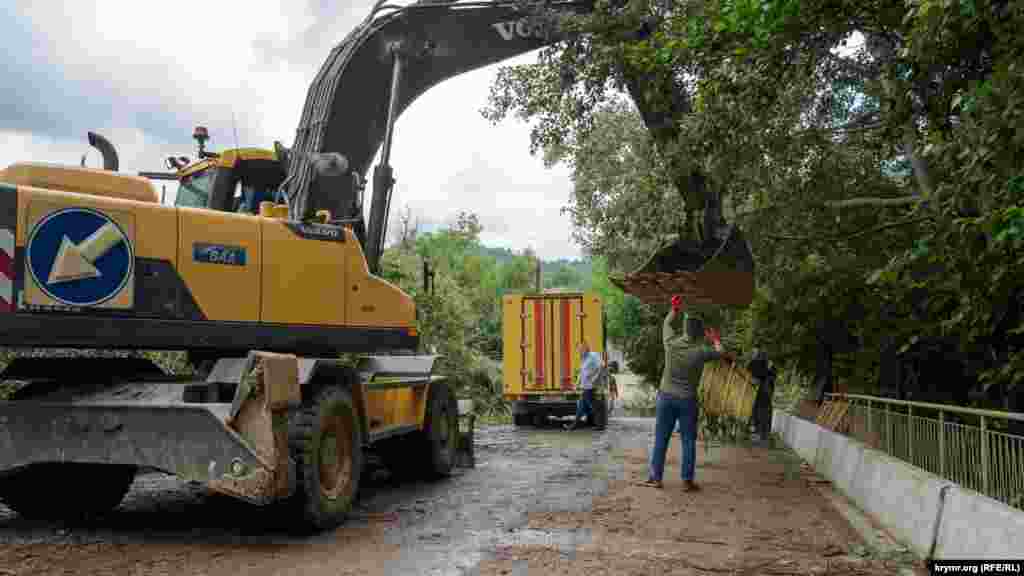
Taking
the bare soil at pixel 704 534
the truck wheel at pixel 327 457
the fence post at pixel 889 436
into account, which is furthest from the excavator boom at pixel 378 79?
the fence post at pixel 889 436

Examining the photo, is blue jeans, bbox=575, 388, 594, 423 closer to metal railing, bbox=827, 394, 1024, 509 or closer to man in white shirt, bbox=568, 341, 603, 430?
man in white shirt, bbox=568, 341, 603, 430

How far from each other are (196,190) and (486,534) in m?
4.18

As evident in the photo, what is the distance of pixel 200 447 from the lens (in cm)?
680

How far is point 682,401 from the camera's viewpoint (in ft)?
34.2

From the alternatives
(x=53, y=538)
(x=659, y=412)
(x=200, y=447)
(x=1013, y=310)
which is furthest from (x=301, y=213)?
(x=1013, y=310)

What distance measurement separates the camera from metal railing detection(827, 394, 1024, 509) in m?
6.41

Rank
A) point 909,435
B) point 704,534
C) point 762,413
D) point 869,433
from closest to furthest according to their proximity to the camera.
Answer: point 704,534, point 909,435, point 869,433, point 762,413

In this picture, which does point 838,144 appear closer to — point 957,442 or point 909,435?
point 909,435

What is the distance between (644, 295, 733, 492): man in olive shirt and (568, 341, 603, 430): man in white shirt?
8510mm

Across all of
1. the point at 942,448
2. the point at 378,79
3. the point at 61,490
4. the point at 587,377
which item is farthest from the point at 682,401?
the point at 587,377

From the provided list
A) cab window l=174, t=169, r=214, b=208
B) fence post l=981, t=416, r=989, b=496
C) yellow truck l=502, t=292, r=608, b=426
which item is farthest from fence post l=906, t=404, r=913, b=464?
yellow truck l=502, t=292, r=608, b=426

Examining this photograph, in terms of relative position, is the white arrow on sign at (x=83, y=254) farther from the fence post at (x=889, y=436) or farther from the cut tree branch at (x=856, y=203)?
the cut tree branch at (x=856, y=203)

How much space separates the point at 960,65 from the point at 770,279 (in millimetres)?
8716

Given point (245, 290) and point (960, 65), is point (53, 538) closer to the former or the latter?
point (245, 290)
